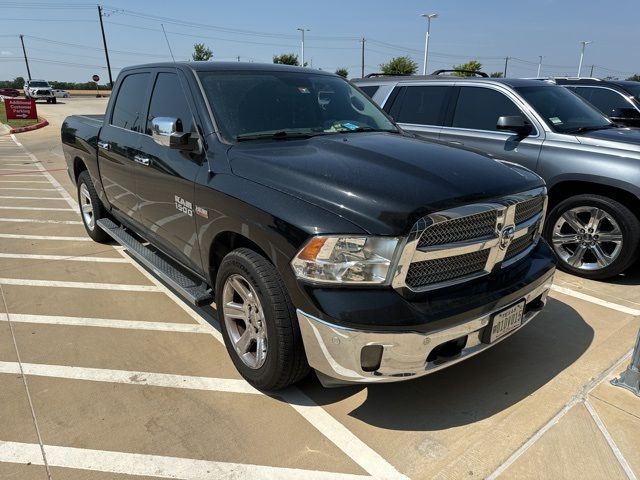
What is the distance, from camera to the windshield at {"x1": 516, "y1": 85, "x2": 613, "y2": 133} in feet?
16.9

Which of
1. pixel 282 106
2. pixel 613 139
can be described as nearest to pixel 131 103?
pixel 282 106

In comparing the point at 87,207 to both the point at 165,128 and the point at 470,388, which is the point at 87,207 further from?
the point at 470,388

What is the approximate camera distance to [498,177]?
2809mm

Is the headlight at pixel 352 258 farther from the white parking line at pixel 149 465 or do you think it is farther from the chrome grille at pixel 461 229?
the white parking line at pixel 149 465

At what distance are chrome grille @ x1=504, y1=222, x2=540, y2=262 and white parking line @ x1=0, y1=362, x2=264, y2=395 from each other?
67.8 inches

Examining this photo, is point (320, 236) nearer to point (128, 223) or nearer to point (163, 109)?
point (163, 109)

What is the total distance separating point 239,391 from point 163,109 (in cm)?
229

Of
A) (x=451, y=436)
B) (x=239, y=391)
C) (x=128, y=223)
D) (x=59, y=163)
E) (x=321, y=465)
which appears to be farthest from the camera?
(x=59, y=163)

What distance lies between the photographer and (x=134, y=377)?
3.20 metres

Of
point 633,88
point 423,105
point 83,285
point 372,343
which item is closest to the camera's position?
point 372,343

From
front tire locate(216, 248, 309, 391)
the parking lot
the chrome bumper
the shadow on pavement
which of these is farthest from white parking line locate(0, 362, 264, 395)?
the chrome bumper

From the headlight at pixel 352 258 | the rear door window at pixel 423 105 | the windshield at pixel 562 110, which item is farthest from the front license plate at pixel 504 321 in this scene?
the rear door window at pixel 423 105

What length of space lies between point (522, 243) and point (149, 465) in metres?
2.44

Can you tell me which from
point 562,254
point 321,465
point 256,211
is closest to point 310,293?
point 256,211
